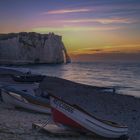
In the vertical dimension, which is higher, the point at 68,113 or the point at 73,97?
the point at 68,113

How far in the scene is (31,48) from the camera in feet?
495

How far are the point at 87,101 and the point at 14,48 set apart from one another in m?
116

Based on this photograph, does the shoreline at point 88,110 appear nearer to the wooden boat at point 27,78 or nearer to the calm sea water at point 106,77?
the wooden boat at point 27,78

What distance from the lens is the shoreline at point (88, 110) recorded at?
14.9 m

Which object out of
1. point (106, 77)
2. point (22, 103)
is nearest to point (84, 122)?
point (22, 103)

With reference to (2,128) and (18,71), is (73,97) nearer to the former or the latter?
(2,128)

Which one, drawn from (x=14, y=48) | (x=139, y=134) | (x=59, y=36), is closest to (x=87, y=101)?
(x=139, y=134)

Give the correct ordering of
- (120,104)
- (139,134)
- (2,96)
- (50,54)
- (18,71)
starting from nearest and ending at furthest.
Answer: (139,134), (2,96), (120,104), (18,71), (50,54)

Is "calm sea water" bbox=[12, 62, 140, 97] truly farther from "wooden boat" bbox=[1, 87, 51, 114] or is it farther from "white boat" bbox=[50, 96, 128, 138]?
"white boat" bbox=[50, 96, 128, 138]

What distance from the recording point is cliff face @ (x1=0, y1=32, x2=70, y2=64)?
144000 millimetres

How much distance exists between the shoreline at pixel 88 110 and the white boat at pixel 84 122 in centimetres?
54

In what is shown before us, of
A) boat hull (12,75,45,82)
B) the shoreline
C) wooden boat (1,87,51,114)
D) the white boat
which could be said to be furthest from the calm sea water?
the white boat

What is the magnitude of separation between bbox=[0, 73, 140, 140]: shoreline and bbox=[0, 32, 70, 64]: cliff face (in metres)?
98.3

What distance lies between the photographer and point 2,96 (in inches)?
982
